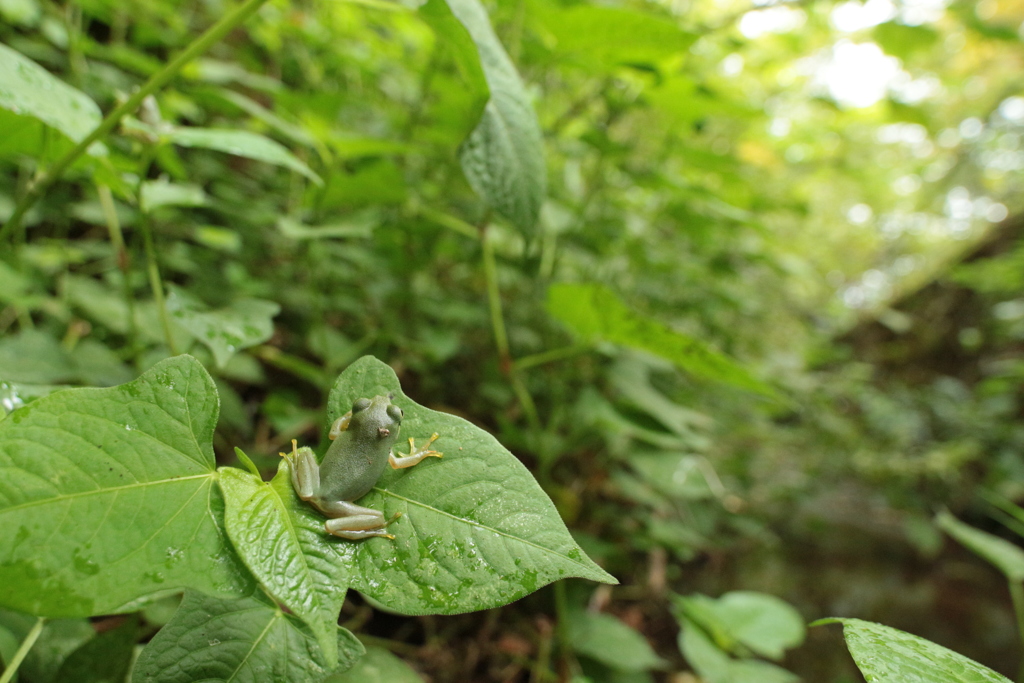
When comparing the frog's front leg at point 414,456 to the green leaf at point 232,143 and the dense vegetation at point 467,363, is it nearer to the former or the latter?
the dense vegetation at point 467,363

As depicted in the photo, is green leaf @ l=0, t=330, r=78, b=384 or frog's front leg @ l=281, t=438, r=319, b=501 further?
green leaf @ l=0, t=330, r=78, b=384

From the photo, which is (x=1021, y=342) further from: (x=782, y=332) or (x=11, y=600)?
(x=11, y=600)

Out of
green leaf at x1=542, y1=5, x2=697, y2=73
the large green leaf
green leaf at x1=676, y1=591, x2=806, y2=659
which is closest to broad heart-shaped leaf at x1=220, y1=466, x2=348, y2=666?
the large green leaf

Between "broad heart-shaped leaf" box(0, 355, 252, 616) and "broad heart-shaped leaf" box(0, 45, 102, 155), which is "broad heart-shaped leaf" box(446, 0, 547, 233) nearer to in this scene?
"broad heart-shaped leaf" box(0, 355, 252, 616)

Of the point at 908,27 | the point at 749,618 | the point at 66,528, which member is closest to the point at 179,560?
the point at 66,528

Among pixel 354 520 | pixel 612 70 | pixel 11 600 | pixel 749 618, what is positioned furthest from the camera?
pixel 749 618

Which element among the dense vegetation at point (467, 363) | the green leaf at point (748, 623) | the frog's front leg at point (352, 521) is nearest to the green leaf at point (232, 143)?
the dense vegetation at point (467, 363)
